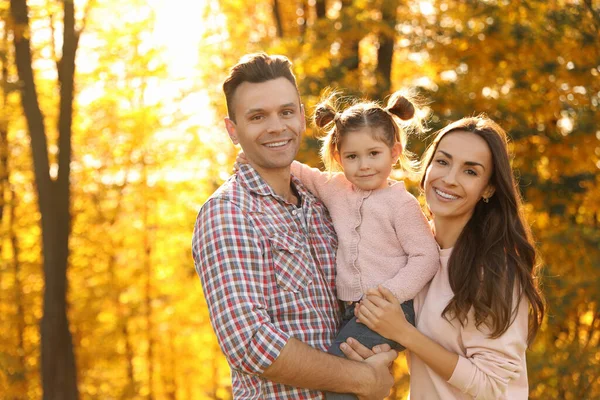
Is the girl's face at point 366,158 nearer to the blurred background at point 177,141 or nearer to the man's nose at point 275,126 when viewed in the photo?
the man's nose at point 275,126

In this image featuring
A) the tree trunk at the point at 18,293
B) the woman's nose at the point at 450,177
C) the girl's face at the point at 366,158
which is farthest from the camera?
the tree trunk at the point at 18,293

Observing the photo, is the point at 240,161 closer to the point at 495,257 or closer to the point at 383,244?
the point at 383,244

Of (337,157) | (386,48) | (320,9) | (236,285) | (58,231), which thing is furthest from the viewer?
(320,9)

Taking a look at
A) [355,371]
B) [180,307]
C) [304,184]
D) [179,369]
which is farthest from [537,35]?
[179,369]

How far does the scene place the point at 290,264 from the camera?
2914 millimetres

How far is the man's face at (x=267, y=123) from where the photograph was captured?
312 centimetres

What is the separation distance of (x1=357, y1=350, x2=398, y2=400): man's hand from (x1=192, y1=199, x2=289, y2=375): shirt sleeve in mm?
420

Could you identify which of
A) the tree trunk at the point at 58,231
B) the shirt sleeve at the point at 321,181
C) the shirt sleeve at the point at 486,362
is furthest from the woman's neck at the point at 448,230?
the tree trunk at the point at 58,231

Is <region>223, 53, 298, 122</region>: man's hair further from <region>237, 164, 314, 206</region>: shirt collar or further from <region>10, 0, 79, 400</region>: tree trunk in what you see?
<region>10, 0, 79, 400</region>: tree trunk

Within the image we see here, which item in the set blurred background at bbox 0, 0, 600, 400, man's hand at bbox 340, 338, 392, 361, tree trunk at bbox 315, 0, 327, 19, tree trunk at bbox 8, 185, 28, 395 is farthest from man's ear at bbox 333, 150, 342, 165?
tree trunk at bbox 8, 185, 28, 395

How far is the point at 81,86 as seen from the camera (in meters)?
12.2

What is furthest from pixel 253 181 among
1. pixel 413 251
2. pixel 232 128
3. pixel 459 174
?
pixel 459 174

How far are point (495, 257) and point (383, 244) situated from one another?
1.50ft

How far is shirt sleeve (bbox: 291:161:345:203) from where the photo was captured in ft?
11.0
